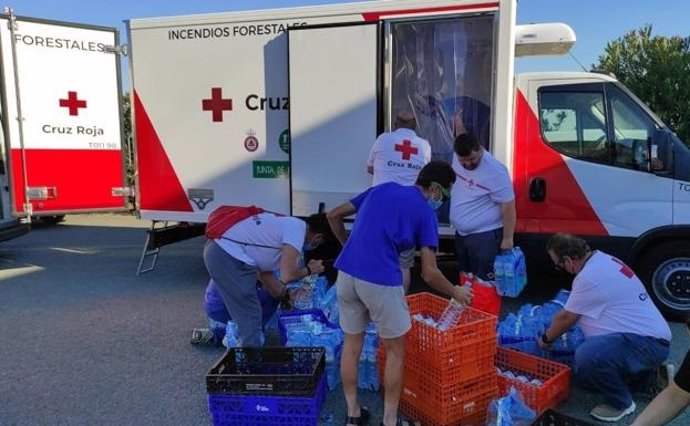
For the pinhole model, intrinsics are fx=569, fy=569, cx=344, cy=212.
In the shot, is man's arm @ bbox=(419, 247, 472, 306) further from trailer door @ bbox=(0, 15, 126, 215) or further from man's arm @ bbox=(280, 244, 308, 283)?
trailer door @ bbox=(0, 15, 126, 215)

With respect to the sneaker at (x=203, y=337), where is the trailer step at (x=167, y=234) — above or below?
above

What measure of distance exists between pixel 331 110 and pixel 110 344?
2583 mm

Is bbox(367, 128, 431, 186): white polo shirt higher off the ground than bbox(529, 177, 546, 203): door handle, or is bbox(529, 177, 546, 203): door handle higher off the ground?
bbox(367, 128, 431, 186): white polo shirt

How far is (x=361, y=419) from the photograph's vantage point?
10.1ft

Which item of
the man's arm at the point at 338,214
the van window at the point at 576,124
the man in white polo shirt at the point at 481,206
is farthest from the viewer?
the van window at the point at 576,124

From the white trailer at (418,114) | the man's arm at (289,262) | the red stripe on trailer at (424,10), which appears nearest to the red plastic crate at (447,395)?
the man's arm at (289,262)

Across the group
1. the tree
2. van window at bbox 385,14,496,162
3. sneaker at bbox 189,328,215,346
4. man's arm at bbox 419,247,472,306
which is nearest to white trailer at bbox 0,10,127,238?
sneaker at bbox 189,328,215,346

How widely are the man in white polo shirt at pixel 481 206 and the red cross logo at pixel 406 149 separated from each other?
1.09ft

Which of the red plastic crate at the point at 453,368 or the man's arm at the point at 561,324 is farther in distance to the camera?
the man's arm at the point at 561,324

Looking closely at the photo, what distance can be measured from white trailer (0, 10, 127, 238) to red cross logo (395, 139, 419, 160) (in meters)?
3.93

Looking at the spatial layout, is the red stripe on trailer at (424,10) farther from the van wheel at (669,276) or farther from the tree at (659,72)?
the tree at (659,72)

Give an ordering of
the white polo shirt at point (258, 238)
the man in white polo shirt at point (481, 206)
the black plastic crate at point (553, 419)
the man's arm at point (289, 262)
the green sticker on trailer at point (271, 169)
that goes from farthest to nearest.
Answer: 1. the green sticker on trailer at point (271, 169)
2. the man in white polo shirt at point (481, 206)
3. the white polo shirt at point (258, 238)
4. the man's arm at point (289, 262)
5. the black plastic crate at point (553, 419)

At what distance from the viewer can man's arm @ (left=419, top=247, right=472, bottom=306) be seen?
285 centimetres

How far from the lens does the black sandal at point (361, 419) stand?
303 cm
